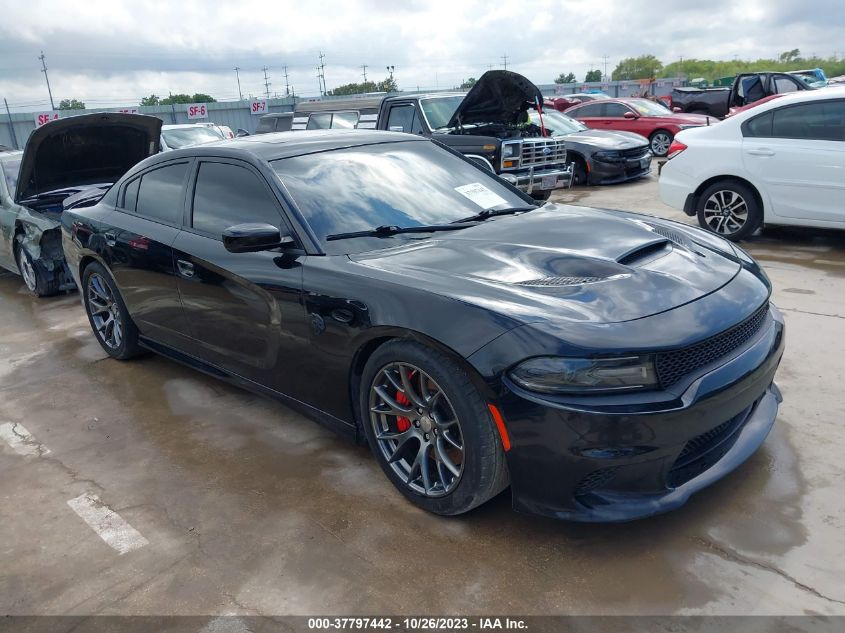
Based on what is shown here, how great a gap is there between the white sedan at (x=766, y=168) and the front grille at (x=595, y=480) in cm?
535

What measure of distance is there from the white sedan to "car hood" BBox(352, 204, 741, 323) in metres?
3.87

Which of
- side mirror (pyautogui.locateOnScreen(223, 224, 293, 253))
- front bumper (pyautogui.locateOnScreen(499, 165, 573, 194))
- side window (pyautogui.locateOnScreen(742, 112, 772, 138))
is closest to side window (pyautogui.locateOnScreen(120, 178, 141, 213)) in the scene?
side mirror (pyautogui.locateOnScreen(223, 224, 293, 253))

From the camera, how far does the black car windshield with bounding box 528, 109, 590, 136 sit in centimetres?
1268

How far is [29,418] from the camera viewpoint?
14.6 ft

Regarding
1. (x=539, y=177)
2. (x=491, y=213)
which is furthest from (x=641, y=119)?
(x=491, y=213)

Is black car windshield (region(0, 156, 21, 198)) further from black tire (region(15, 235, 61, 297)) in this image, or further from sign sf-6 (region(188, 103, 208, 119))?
sign sf-6 (region(188, 103, 208, 119))

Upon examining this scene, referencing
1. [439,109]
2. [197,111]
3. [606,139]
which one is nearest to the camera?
[439,109]

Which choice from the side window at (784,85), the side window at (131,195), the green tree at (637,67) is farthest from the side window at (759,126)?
the green tree at (637,67)

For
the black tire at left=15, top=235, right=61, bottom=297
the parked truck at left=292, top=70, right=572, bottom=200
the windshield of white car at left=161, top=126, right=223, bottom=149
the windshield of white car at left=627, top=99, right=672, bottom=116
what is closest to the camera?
Result: the black tire at left=15, top=235, right=61, bottom=297

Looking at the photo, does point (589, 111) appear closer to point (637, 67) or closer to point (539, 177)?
point (539, 177)

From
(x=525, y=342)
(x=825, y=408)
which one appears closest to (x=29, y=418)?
(x=525, y=342)

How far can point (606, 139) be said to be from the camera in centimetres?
1251

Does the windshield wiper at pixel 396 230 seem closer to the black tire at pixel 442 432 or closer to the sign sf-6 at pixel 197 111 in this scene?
the black tire at pixel 442 432

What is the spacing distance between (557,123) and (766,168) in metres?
6.56
